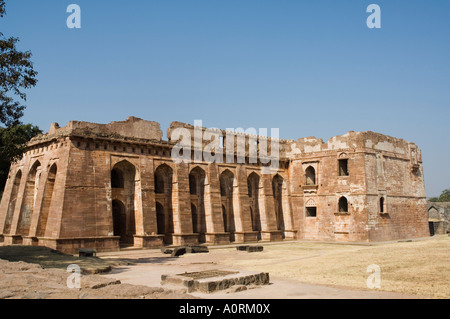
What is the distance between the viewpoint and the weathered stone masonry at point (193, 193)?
2069 cm

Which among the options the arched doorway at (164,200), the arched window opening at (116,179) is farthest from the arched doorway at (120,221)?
the arched doorway at (164,200)

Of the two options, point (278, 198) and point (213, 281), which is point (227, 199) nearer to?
point (278, 198)

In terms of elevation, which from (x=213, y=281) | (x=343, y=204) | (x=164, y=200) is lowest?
(x=213, y=281)

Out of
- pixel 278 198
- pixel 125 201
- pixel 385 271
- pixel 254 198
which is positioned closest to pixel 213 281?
pixel 385 271

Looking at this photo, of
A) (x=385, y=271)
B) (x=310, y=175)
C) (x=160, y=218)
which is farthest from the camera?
(x=310, y=175)

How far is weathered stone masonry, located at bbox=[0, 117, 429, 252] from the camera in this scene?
20688 millimetres

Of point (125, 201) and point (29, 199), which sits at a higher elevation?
point (29, 199)

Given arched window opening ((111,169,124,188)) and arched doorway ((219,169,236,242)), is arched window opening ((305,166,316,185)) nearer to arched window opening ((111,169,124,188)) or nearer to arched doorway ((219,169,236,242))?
arched doorway ((219,169,236,242))

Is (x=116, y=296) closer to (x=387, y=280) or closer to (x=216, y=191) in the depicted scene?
(x=387, y=280)

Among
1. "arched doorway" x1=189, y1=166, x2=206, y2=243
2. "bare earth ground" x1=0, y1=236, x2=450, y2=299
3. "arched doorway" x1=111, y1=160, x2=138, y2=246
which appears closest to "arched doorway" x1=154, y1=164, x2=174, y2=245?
"arched doorway" x1=111, y1=160, x2=138, y2=246

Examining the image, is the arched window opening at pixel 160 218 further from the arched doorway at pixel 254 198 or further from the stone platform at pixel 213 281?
the stone platform at pixel 213 281

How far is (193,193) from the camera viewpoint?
27.3 metres

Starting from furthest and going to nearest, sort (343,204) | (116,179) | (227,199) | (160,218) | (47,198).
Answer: (343,204) < (227,199) < (160,218) < (116,179) < (47,198)

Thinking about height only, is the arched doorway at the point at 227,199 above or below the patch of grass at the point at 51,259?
above
